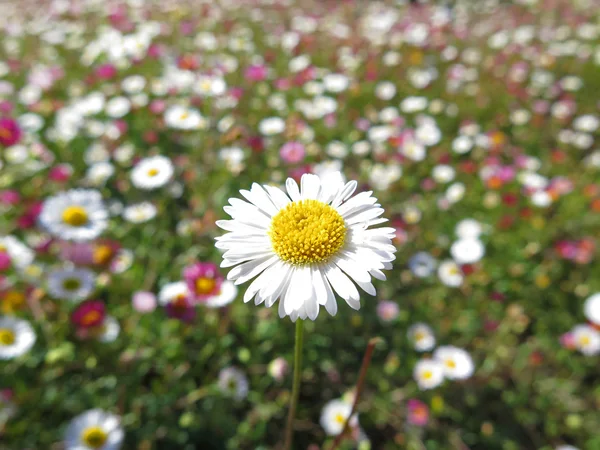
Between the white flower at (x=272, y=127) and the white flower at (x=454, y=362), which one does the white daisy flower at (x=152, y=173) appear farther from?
the white flower at (x=454, y=362)

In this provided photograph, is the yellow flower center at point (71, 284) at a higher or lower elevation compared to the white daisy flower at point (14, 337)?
higher

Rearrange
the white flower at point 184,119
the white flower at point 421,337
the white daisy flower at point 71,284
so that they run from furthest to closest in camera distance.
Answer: the white flower at point 184,119 < the white flower at point 421,337 < the white daisy flower at point 71,284

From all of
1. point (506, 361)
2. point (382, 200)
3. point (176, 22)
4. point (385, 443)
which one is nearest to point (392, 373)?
point (385, 443)

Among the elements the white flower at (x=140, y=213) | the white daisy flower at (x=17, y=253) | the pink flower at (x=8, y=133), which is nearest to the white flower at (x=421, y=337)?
the white flower at (x=140, y=213)

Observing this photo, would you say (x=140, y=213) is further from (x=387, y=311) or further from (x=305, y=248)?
(x=305, y=248)

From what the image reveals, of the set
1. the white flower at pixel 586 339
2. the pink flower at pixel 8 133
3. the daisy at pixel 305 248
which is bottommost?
the white flower at pixel 586 339

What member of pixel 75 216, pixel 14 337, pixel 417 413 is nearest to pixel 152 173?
pixel 75 216

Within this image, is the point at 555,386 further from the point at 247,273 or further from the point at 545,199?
the point at 247,273

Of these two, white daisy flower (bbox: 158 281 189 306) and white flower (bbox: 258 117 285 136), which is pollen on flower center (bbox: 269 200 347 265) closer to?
white daisy flower (bbox: 158 281 189 306)
